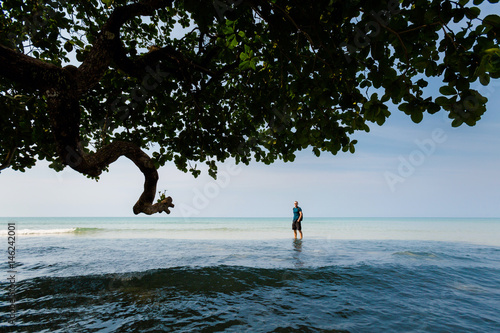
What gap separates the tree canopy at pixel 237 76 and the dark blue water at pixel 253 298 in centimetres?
244

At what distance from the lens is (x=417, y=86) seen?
3365mm

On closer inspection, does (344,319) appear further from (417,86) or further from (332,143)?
(417,86)

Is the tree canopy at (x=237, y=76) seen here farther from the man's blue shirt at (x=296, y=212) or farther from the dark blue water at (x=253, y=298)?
the man's blue shirt at (x=296, y=212)

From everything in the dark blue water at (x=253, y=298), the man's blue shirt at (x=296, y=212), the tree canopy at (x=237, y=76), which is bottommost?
the dark blue water at (x=253, y=298)

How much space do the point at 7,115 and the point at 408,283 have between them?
37.7 ft

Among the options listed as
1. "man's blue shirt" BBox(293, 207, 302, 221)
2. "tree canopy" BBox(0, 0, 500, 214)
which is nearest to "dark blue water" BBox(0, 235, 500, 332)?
"tree canopy" BBox(0, 0, 500, 214)

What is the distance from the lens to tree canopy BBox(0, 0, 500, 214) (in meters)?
2.40

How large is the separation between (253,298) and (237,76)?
18.5ft

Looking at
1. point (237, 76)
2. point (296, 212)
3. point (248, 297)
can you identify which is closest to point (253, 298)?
point (248, 297)

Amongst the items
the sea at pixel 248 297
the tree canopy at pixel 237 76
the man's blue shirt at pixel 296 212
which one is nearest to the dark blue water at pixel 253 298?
the sea at pixel 248 297

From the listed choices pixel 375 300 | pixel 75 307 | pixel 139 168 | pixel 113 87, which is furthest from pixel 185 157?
pixel 375 300

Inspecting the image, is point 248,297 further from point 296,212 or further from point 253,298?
point 296,212

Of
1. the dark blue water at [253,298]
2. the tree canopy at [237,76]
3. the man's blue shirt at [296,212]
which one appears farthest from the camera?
the man's blue shirt at [296,212]

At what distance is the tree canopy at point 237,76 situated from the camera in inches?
94.6
